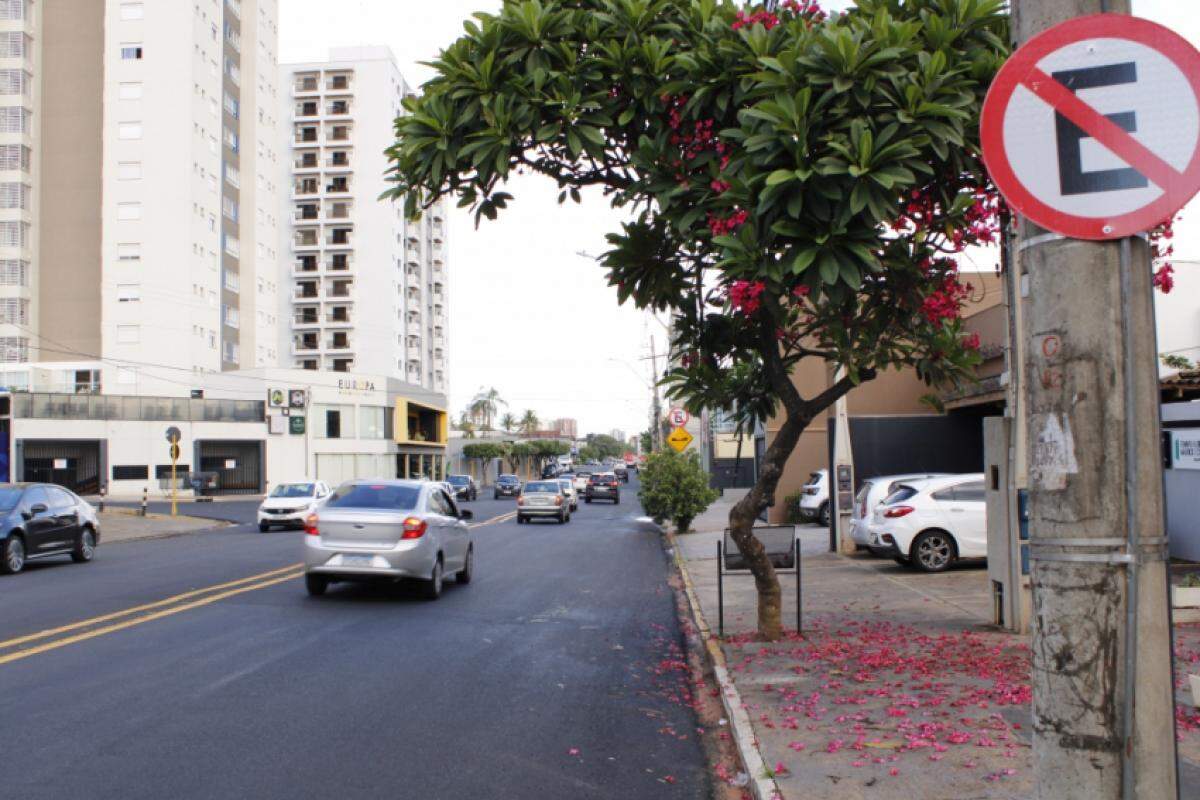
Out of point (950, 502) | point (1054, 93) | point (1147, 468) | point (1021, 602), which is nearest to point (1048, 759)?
point (1147, 468)

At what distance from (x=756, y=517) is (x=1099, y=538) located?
6.89 m

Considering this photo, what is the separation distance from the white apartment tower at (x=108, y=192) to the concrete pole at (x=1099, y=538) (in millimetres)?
66315

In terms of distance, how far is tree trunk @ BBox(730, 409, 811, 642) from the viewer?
9438 mm

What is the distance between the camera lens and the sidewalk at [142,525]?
2697cm

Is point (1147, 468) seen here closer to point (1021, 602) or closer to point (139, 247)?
→ point (1021, 602)

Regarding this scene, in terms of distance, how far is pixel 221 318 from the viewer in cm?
6925

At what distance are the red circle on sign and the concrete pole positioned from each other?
6cm

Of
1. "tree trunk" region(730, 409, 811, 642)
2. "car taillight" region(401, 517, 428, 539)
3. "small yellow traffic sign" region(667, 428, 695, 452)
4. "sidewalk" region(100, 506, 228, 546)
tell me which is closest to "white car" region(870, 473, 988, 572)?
"tree trunk" region(730, 409, 811, 642)

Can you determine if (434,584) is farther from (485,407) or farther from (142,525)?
(485,407)

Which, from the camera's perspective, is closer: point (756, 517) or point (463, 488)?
point (756, 517)

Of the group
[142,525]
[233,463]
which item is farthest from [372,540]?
[233,463]

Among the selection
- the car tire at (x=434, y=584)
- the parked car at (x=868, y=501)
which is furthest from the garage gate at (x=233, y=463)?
the car tire at (x=434, y=584)

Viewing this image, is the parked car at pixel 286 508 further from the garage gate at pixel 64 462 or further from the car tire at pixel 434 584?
the garage gate at pixel 64 462

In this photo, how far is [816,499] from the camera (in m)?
27.6
